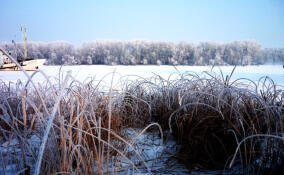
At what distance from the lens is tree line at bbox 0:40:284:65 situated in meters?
34.6

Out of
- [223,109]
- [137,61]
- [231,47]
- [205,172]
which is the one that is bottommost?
[205,172]

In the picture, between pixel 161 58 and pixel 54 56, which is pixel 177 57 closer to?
pixel 161 58

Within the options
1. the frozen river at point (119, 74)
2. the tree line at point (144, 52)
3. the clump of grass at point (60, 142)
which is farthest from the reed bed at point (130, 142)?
the tree line at point (144, 52)

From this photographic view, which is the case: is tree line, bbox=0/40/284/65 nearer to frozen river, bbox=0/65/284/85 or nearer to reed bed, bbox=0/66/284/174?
frozen river, bbox=0/65/284/85

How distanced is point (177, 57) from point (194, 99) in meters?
34.9

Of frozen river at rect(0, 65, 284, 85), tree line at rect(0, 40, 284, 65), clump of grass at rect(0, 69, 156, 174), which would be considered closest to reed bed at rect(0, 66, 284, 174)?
clump of grass at rect(0, 69, 156, 174)

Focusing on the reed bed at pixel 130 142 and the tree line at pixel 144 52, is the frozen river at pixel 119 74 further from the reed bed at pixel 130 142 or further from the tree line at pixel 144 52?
the tree line at pixel 144 52

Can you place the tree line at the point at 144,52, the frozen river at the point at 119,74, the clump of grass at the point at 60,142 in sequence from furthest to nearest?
the tree line at the point at 144,52 → the frozen river at the point at 119,74 → the clump of grass at the point at 60,142

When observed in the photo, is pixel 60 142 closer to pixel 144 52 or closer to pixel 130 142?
pixel 130 142

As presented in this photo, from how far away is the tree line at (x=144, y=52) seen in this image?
3456 cm

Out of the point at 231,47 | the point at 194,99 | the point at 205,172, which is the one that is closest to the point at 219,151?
the point at 205,172

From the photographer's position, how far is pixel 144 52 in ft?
129

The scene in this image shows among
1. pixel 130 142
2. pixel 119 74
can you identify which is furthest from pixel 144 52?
pixel 130 142

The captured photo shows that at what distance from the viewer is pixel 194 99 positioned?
4.89 feet
